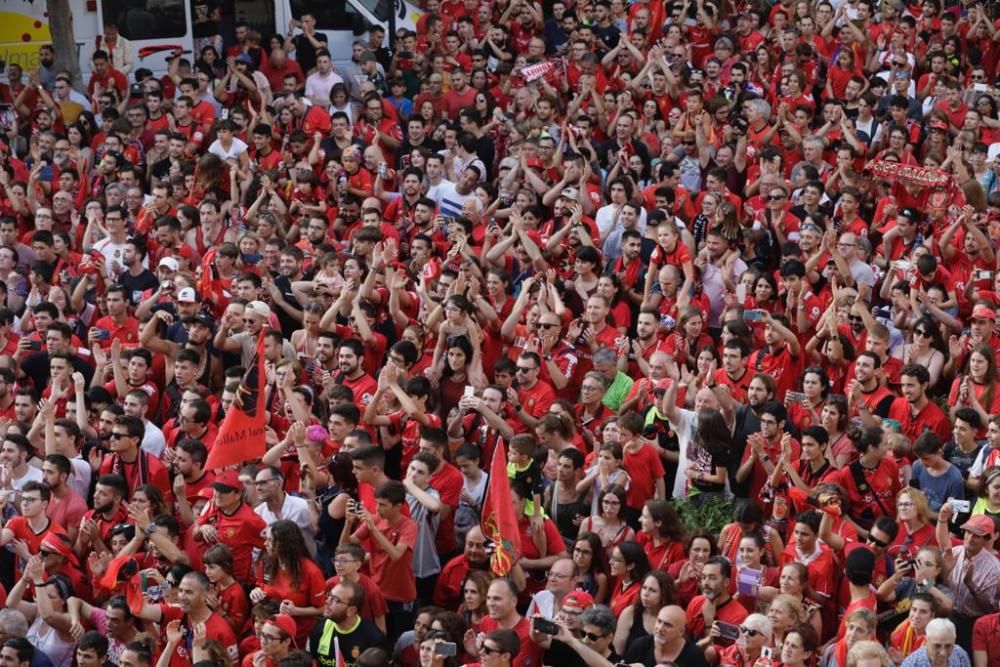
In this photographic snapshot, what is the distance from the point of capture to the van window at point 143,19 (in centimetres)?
2158

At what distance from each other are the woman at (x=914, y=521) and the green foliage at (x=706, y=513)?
120 cm

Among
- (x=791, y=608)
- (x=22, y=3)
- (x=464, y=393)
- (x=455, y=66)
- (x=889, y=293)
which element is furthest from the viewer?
(x=22, y=3)

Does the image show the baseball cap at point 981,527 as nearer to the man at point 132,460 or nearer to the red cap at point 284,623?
the red cap at point 284,623

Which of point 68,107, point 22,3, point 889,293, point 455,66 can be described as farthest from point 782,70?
point 22,3

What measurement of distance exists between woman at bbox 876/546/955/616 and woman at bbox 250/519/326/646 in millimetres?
3206

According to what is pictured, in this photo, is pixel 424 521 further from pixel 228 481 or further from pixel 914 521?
pixel 914 521

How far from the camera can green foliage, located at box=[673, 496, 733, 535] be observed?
11.6 m

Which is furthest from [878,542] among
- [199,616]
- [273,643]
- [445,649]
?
[199,616]

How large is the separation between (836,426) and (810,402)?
427 millimetres

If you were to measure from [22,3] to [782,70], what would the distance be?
890 cm

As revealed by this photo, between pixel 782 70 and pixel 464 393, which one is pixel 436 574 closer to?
pixel 464 393

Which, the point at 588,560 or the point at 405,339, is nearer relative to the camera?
the point at 588,560

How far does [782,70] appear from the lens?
18.5m

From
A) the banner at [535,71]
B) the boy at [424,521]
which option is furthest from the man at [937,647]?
the banner at [535,71]
